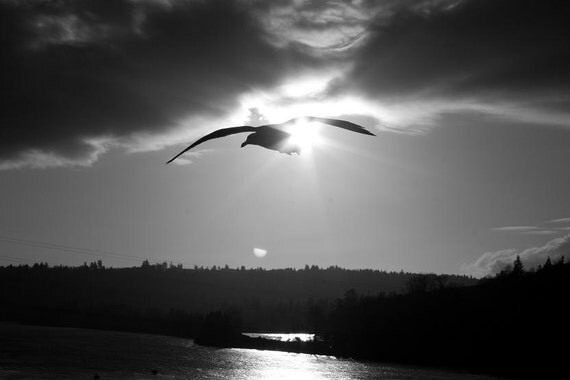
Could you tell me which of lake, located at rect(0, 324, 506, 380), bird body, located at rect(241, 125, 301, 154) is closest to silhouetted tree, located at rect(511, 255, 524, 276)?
lake, located at rect(0, 324, 506, 380)

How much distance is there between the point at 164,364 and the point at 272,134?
81096 millimetres

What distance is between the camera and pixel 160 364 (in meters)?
87.6

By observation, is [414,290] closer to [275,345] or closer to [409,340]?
[409,340]

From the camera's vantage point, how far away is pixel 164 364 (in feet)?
289

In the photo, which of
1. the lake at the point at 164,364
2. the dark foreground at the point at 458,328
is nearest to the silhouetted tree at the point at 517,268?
the dark foreground at the point at 458,328

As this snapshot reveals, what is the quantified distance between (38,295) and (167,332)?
Answer: 58259 millimetres

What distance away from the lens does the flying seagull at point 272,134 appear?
422 inches

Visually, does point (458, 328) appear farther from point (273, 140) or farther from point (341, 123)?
point (341, 123)

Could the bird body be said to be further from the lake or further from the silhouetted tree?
the silhouetted tree

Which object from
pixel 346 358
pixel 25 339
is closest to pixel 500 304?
pixel 346 358

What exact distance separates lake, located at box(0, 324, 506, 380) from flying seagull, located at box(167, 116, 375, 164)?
61.4 meters

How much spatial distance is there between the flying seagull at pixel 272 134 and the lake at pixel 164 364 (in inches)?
2417

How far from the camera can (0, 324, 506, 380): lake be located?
75.4 metres

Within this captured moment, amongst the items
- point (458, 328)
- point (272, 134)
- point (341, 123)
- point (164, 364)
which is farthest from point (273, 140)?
point (458, 328)
